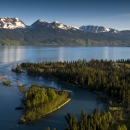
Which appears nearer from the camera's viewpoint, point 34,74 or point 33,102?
point 33,102

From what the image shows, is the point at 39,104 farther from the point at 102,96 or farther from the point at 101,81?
the point at 101,81

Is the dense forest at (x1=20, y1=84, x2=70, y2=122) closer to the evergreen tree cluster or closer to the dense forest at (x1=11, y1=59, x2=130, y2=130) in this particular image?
the dense forest at (x1=11, y1=59, x2=130, y2=130)

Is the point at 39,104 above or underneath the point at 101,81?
underneath

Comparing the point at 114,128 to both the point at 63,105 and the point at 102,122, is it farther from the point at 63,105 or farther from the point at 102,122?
the point at 63,105

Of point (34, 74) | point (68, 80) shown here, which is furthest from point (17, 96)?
point (34, 74)

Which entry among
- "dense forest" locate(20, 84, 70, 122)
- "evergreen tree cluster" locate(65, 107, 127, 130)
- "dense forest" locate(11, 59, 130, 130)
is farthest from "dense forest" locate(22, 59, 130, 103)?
"evergreen tree cluster" locate(65, 107, 127, 130)

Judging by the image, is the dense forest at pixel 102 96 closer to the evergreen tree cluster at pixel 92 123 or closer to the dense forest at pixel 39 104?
the evergreen tree cluster at pixel 92 123

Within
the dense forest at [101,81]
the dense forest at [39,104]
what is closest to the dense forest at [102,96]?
the dense forest at [101,81]

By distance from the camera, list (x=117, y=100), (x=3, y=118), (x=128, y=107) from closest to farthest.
Answer: (x=3, y=118) < (x=128, y=107) < (x=117, y=100)

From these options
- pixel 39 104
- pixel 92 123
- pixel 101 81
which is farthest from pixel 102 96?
pixel 92 123

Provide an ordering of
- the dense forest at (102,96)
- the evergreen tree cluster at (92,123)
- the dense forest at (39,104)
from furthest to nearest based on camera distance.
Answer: the dense forest at (39,104) < the dense forest at (102,96) < the evergreen tree cluster at (92,123)

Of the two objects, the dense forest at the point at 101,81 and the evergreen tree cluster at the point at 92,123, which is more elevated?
the dense forest at the point at 101,81
